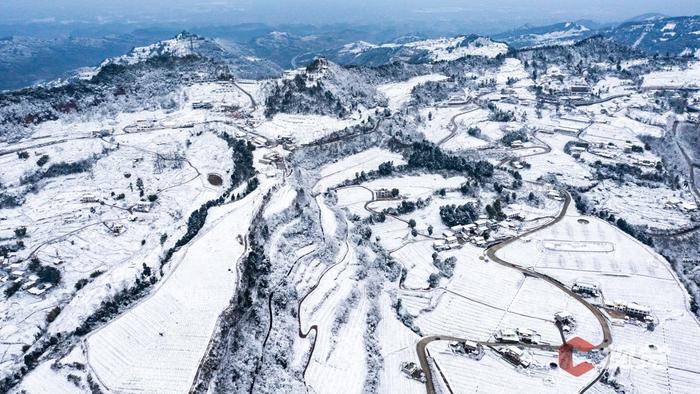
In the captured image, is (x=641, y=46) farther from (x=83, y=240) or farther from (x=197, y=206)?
(x=83, y=240)

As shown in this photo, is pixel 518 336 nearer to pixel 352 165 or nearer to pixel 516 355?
pixel 516 355

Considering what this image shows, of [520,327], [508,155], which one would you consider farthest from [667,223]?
[520,327]

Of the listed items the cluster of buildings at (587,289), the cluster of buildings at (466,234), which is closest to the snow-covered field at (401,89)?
the cluster of buildings at (466,234)

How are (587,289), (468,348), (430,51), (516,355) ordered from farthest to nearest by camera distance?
(430,51) < (587,289) < (468,348) < (516,355)

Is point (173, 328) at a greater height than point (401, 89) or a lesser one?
lesser

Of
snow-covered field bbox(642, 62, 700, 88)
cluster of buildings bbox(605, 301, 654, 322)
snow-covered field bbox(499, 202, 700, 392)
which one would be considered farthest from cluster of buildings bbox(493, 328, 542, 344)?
snow-covered field bbox(642, 62, 700, 88)

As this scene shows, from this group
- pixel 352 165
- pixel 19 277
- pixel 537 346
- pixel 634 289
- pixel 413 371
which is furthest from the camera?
pixel 352 165

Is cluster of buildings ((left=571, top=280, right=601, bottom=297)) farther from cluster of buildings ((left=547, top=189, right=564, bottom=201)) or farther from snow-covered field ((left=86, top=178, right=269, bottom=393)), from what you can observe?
snow-covered field ((left=86, top=178, right=269, bottom=393))

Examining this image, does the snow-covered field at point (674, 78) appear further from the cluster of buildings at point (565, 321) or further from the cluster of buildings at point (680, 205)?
the cluster of buildings at point (565, 321)

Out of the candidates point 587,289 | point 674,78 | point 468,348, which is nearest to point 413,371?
point 468,348

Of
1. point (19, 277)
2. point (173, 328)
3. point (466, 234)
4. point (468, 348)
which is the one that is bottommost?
point (19, 277)

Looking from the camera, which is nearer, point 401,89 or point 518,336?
point 518,336
